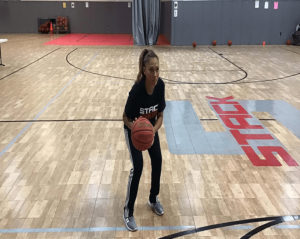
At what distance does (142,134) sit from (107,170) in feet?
5.15

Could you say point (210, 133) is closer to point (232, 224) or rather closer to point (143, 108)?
point (232, 224)

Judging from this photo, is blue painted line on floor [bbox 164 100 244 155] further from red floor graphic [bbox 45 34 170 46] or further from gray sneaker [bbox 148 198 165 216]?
red floor graphic [bbox 45 34 170 46]

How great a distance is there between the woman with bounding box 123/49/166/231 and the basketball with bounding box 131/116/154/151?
0.29 feet

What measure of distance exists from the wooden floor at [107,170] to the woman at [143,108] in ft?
1.30

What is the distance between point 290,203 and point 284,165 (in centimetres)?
87

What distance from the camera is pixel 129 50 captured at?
537 inches

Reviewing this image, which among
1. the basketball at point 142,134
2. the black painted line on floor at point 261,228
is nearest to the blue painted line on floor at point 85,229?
the black painted line on floor at point 261,228

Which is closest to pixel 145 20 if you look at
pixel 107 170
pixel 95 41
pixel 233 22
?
pixel 95 41

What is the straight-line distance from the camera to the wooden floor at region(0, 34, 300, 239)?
313 centimetres

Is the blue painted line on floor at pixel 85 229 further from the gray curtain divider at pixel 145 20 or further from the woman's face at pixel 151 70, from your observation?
the gray curtain divider at pixel 145 20

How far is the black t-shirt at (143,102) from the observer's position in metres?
2.72

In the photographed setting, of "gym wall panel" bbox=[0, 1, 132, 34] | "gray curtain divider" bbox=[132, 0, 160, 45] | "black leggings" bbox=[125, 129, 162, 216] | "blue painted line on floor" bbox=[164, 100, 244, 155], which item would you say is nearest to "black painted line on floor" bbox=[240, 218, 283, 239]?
"black leggings" bbox=[125, 129, 162, 216]

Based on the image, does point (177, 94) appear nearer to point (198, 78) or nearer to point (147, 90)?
point (198, 78)

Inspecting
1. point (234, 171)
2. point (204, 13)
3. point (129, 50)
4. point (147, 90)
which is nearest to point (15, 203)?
point (147, 90)
